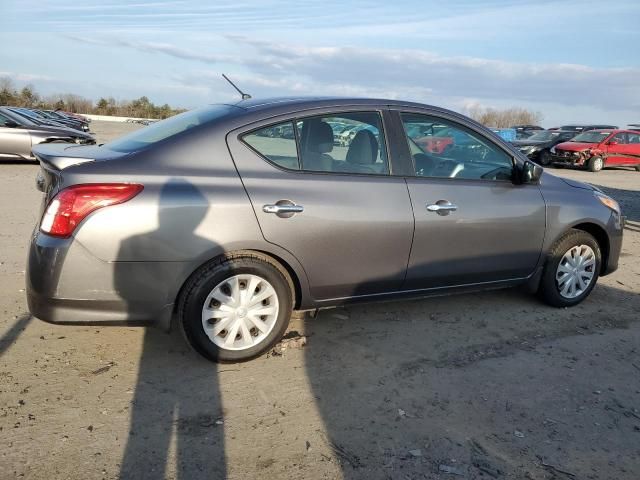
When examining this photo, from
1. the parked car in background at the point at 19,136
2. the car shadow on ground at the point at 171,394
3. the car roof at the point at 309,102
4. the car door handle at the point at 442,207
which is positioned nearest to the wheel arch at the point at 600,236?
the car door handle at the point at 442,207

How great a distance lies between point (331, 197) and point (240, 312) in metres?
0.94

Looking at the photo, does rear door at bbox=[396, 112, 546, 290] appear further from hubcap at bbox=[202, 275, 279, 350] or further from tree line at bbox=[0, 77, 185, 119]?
tree line at bbox=[0, 77, 185, 119]

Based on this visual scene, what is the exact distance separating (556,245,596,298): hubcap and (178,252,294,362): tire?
2.50 metres

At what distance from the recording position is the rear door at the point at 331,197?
342 centimetres

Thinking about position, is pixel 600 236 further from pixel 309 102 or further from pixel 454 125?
pixel 309 102

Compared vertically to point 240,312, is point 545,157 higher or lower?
higher

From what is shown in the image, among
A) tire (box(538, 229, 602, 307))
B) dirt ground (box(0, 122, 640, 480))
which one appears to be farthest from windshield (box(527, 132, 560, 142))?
dirt ground (box(0, 122, 640, 480))

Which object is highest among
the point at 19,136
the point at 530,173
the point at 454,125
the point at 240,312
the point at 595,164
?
the point at 454,125

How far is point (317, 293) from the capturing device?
3.69 metres

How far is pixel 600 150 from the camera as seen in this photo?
19906 millimetres

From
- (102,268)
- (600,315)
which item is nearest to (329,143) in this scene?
(102,268)

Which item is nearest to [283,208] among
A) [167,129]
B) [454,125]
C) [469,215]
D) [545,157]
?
[167,129]

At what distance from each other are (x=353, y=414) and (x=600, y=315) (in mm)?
2785

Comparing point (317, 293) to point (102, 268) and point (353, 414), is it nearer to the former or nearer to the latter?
point (353, 414)
